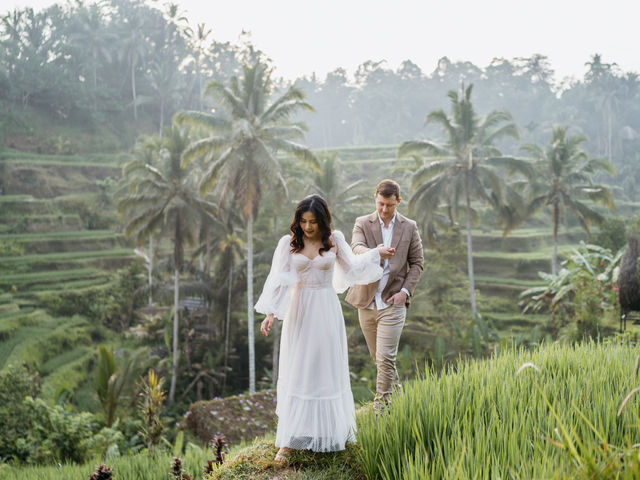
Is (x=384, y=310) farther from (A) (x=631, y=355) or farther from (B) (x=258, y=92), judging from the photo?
(B) (x=258, y=92)

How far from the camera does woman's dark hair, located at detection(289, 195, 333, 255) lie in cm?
356

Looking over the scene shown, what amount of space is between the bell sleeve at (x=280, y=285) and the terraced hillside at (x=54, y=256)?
13711 millimetres

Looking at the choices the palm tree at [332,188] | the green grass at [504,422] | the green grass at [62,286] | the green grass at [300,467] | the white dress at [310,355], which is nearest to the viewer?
the green grass at [504,422]

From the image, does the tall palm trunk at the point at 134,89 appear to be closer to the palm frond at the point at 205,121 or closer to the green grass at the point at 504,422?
the palm frond at the point at 205,121

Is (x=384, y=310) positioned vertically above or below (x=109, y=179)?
below

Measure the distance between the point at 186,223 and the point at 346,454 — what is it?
1821 cm

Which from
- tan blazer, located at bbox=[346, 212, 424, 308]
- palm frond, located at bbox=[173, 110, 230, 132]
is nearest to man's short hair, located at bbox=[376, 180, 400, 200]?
tan blazer, located at bbox=[346, 212, 424, 308]

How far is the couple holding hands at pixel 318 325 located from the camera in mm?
3471

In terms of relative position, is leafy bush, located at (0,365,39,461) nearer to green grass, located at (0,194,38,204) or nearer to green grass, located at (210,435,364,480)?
green grass, located at (210,435,364,480)

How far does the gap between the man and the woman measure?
0.48 m

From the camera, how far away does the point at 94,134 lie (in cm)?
4397

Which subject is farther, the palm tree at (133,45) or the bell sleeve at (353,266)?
the palm tree at (133,45)

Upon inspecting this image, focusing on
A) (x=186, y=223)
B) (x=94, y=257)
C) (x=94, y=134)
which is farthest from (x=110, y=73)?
(x=186, y=223)

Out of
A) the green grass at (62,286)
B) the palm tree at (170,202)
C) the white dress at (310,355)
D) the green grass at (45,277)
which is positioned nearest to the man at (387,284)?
the white dress at (310,355)
